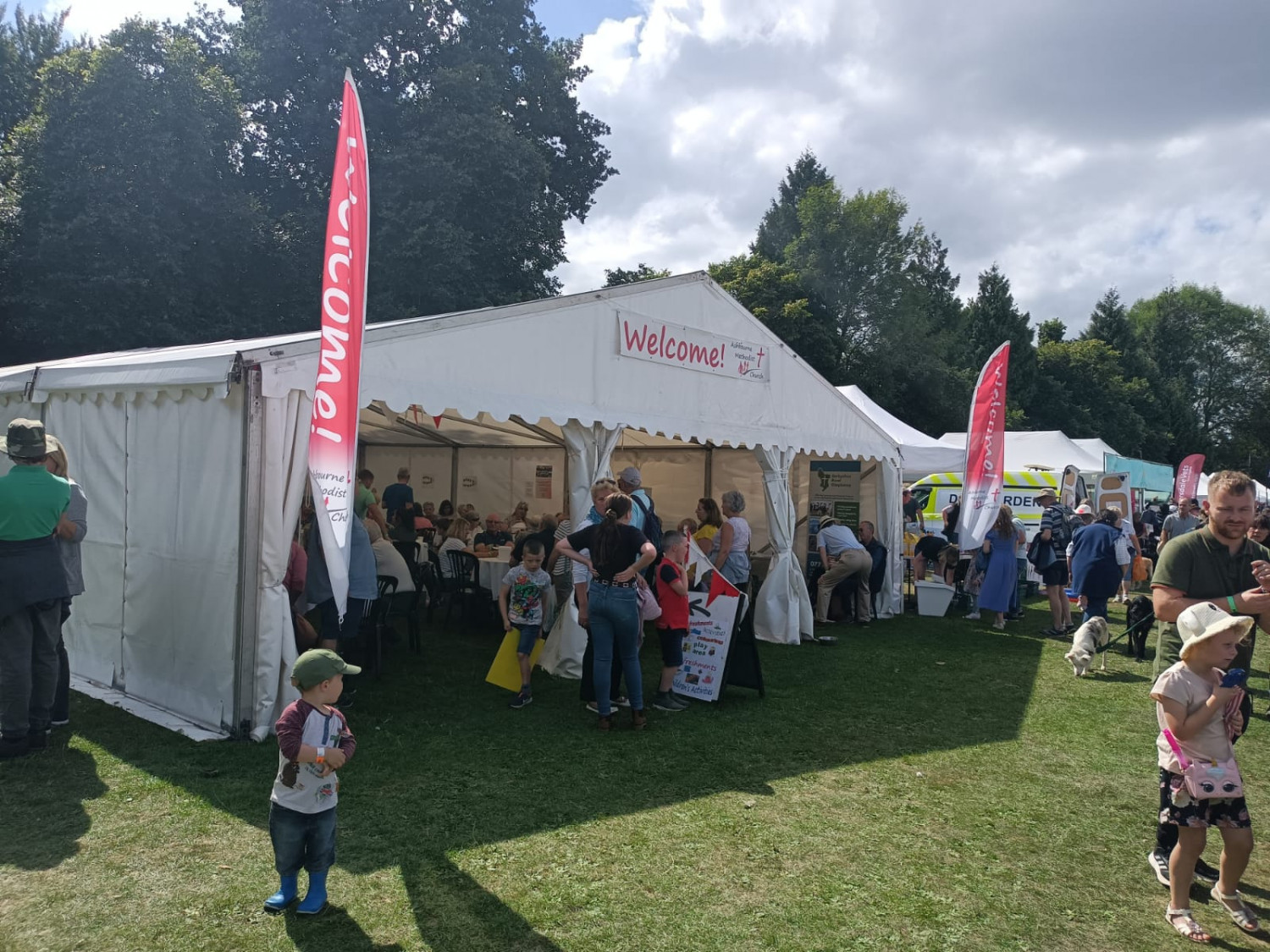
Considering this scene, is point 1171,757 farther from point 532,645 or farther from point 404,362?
point 404,362

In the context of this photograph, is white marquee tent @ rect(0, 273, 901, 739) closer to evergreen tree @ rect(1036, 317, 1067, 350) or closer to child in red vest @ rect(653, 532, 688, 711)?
child in red vest @ rect(653, 532, 688, 711)

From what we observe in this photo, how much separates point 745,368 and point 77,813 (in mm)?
6338

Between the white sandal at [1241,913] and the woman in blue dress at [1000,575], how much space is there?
676 cm

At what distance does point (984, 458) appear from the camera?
894 centimetres

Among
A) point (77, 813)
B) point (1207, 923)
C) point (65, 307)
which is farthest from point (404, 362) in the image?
point (65, 307)

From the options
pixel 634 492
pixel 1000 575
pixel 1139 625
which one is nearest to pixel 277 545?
pixel 634 492

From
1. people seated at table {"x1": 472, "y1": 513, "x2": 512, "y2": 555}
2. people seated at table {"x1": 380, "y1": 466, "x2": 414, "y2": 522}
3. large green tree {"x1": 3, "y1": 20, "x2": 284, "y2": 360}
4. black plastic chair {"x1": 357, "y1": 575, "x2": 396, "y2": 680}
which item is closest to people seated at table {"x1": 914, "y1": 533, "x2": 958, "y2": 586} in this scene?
people seated at table {"x1": 472, "y1": 513, "x2": 512, "y2": 555}

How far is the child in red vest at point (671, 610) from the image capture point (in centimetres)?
566

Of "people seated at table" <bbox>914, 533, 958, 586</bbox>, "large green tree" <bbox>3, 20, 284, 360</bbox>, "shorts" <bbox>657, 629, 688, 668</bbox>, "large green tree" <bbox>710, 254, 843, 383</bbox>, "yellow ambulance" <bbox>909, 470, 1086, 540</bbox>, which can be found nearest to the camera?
"shorts" <bbox>657, 629, 688, 668</bbox>

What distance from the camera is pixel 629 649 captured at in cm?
514

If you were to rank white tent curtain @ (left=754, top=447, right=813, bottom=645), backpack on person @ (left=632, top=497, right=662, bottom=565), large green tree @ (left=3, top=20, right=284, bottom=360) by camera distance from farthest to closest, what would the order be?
large green tree @ (left=3, top=20, right=284, bottom=360)
white tent curtain @ (left=754, top=447, right=813, bottom=645)
backpack on person @ (left=632, top=497, right=662, bottom=565)

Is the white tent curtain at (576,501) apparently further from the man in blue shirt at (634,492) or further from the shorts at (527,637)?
the shorts at (527,637)

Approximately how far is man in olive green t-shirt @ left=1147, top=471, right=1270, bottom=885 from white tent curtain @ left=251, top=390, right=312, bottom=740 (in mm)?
4099

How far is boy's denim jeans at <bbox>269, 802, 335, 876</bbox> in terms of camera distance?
279cm
